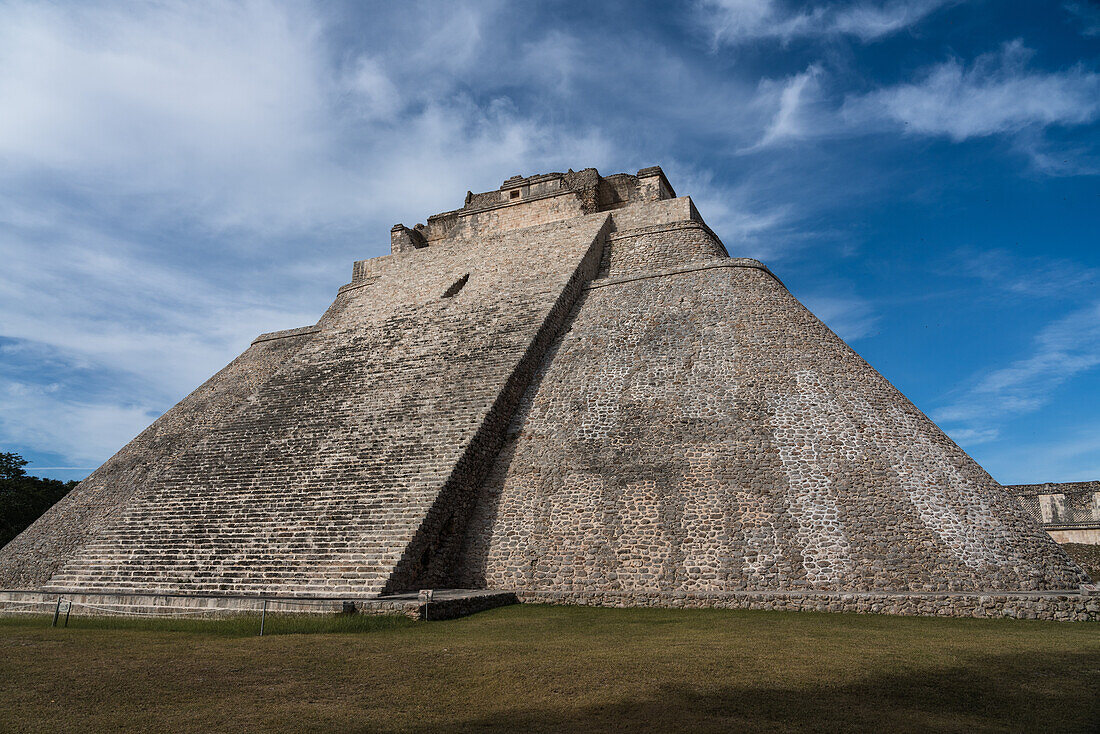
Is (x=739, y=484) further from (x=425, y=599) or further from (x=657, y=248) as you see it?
(x=657, y=248)

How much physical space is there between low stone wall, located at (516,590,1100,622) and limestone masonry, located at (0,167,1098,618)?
25mm

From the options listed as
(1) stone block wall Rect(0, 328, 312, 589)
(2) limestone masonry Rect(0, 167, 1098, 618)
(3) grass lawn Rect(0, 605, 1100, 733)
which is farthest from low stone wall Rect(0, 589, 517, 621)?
(1) stone block wall Rect(0, 328, 312, 589)

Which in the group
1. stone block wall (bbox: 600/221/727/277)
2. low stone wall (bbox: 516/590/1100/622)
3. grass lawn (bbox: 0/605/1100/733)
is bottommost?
grass lawn (bbox: 0/605/1100/733)

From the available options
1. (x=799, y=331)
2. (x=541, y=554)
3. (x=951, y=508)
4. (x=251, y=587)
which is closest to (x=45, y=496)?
(x=251, y=587)

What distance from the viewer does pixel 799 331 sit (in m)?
11.7

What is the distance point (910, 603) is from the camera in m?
7.61

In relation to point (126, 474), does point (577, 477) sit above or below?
below

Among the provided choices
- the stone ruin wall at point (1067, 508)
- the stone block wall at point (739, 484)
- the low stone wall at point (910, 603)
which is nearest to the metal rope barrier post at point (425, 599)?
the stone block wall at point (739, 484)

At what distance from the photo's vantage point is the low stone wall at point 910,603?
7344 millimetres

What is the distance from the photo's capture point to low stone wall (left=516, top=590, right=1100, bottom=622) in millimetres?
7344

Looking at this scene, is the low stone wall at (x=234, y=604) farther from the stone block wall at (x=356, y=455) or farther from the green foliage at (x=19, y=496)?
the green foliage at (x=19, y=496)

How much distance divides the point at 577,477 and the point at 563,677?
208 inches

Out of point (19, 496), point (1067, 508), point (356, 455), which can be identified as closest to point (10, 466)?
point (19, 496)

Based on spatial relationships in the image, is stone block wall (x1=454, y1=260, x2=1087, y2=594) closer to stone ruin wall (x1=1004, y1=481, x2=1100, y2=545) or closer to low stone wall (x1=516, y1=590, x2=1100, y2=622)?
low stone wall (x1=516, y1=590, x2=1100, y2=622)
